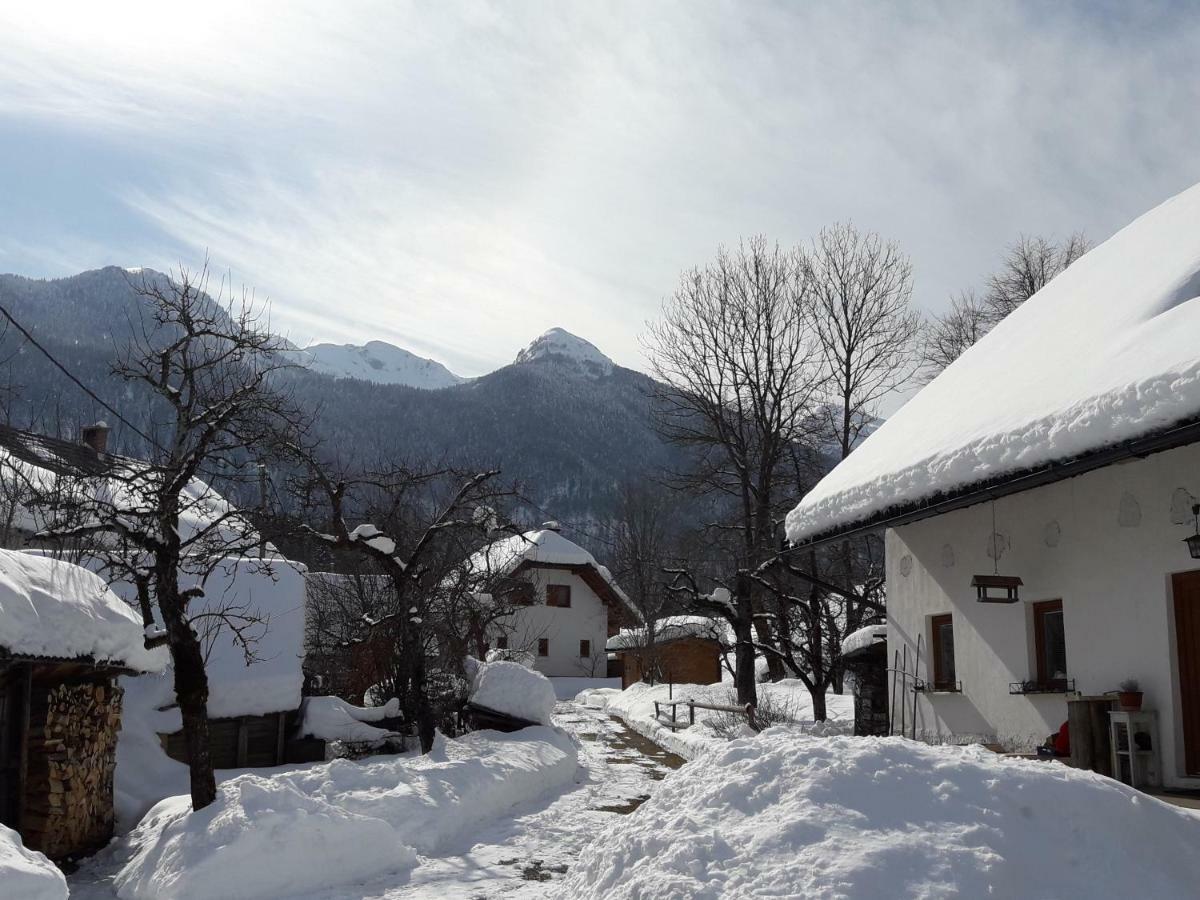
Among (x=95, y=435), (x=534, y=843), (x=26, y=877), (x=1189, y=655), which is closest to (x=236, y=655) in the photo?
(x=534, y=843)

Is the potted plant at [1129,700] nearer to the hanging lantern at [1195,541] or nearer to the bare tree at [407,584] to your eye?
the hanging lantern at [1195,541]

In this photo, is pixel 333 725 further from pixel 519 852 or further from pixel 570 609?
pixel 570 609

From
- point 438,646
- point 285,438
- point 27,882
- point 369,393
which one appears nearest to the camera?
point 27,882

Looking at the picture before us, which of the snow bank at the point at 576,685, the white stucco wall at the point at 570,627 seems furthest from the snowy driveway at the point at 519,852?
the white stucco wall at the point at 570,627

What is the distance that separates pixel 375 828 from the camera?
9336 mm

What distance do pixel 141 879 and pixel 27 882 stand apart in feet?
9.97

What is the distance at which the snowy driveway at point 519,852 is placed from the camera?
836cm

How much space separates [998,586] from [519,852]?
5385 millimetres

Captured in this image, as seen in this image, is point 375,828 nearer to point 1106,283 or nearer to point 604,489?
point 1106,283

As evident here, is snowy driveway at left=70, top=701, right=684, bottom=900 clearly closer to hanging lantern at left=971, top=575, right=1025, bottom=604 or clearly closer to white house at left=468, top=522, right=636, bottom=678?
hanging lantern at left=971, top=575, right=1025, bottom=604

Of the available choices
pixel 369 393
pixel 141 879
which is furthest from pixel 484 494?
pixel 369 393

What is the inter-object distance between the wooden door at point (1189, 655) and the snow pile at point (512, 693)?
40.5 feet

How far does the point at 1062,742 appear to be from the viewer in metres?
8.76

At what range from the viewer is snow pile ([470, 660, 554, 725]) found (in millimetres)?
18281
